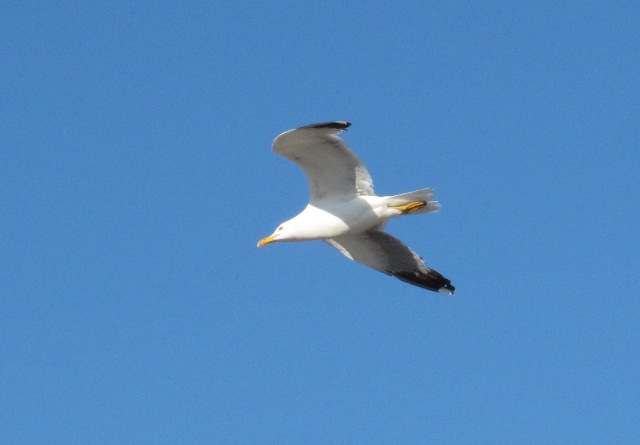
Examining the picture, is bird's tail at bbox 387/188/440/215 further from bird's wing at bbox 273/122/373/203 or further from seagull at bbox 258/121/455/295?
bird's wing at bbox 273/122/373/203

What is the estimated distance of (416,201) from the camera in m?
16.0

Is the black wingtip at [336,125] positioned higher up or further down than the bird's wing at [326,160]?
higher up

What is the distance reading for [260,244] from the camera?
1720 cm

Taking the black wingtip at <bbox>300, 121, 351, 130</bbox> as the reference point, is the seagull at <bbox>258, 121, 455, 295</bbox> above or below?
below

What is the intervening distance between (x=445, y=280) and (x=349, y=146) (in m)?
3.11

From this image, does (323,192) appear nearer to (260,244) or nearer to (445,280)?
(260,244)

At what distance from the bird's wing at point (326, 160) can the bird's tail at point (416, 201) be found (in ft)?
1.59

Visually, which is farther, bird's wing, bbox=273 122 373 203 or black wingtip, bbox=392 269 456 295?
black wingtip, bbox=392 269 456 295

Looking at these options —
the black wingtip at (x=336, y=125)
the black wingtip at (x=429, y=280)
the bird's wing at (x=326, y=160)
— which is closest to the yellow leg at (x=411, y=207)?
the bird's wing at (x=326, y=160)

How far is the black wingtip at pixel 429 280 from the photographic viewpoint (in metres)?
17.8

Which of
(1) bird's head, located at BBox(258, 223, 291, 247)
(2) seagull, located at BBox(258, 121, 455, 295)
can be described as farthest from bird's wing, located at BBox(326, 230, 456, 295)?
(1) bird's head, located at BBox(258, 223, 291, 247)

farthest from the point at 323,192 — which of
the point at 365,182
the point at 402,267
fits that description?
the point at 402,267

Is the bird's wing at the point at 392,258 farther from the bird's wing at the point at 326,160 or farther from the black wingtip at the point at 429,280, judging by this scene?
the bird's wing at the point at 326,160

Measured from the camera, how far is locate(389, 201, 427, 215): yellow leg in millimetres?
16000
